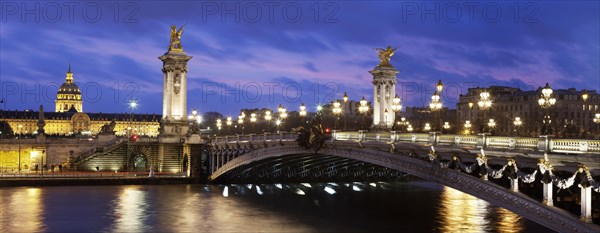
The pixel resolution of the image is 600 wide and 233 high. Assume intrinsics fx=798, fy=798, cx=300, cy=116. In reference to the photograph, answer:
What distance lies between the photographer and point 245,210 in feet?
176

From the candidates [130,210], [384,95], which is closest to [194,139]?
[384,95]

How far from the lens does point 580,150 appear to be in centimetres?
2547

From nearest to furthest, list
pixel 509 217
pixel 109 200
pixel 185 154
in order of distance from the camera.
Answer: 1. pixel 509 217
2. pixel 109 200
3. pixel 185 154

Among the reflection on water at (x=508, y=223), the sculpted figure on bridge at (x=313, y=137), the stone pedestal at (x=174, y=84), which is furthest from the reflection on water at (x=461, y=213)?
the stone pedestal at (x=174, y=84)

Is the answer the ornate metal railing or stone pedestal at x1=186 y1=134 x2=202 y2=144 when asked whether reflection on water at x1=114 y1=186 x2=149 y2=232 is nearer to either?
stone pedestal at x1=186 y1=134 x2=202 y2=144

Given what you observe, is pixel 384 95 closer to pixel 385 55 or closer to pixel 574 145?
pixel 385 55

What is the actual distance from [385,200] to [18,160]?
47117 millimetres

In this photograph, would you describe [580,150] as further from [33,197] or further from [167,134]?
[167,134]

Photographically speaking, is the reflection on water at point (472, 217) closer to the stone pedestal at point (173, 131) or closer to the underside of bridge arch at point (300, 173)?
the underside of bridge arch at point (300, 173)

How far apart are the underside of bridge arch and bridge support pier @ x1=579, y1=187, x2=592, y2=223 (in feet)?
124

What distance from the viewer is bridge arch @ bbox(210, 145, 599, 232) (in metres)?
26.2

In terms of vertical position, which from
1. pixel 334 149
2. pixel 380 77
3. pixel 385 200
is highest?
pixel 380 77

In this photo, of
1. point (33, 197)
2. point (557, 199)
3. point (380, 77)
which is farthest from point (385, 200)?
point (557, 199)

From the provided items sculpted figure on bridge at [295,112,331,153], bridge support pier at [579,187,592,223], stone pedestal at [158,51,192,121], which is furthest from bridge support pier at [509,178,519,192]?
stone pedestal at [158,51,192,121]
